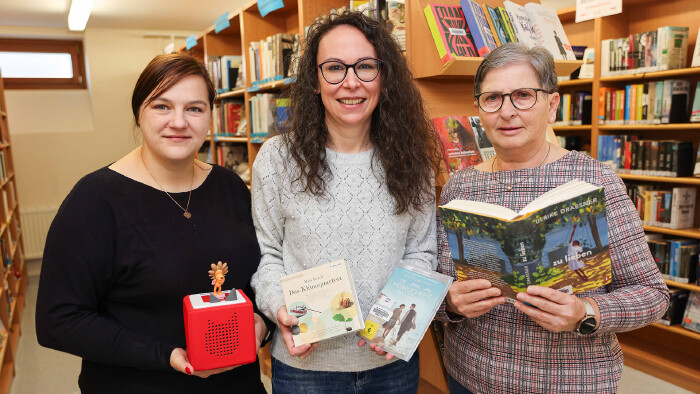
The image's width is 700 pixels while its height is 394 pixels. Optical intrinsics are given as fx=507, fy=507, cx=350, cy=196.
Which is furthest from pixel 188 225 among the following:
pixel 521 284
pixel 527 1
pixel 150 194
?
pixel 527 1

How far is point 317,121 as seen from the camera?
1.47m

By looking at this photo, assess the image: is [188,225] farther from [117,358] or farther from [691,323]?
[691,323]

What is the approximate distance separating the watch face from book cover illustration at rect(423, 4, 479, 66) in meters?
1.09

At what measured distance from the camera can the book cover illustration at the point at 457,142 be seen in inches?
79.1

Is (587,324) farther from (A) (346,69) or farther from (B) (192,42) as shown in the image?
(B) (192,42)

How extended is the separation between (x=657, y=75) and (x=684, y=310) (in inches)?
63.8

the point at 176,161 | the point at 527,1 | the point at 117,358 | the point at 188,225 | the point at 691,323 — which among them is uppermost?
the point at 527,1

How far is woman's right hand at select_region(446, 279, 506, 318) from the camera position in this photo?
1.19 meters

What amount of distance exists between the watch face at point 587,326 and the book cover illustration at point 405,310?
0.32 metres

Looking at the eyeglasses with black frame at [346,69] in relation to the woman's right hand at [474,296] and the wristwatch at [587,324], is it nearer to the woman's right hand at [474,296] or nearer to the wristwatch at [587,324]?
the woman's right hand at [474,296]

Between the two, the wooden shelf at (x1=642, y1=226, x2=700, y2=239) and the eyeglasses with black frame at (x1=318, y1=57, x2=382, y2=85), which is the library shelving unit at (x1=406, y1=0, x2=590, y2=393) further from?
the wooden shelf at (x1=642, y1=226, x2=700, y2=239)

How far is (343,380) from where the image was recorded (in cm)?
141

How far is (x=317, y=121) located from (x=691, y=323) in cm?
326

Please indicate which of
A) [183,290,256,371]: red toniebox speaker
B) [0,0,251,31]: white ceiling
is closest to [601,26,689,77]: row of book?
[183,290,256,371]: red toniebox speaker
